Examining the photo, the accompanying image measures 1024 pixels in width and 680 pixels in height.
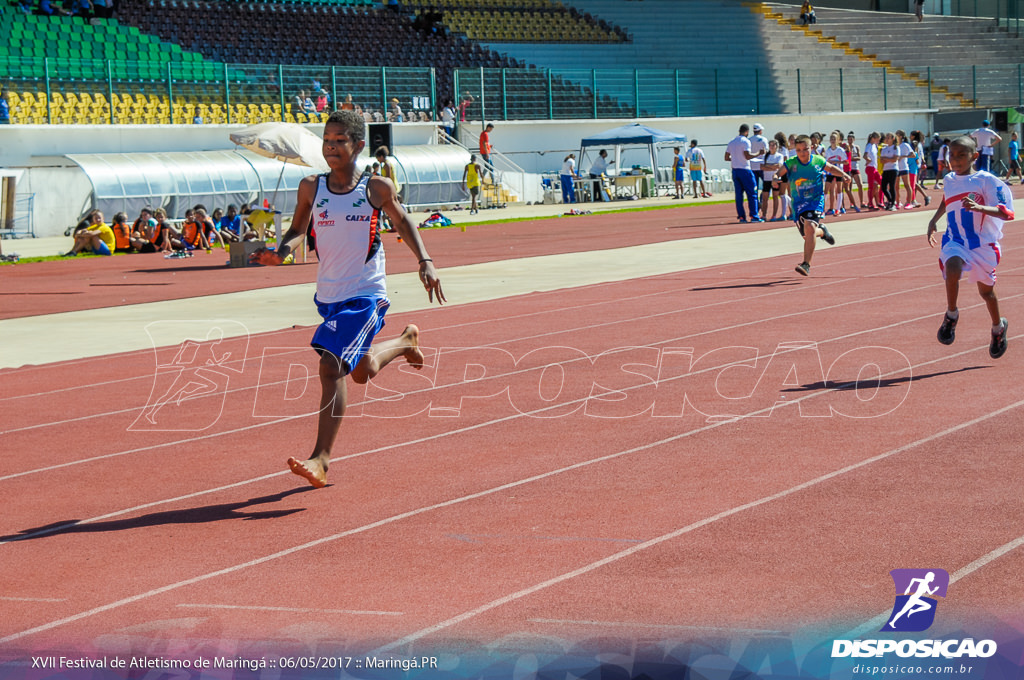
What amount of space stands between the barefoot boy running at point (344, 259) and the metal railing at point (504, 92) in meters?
29.9

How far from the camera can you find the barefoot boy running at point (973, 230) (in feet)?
34.4

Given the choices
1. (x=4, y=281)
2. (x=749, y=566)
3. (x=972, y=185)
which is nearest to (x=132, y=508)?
(x=749, y=566)

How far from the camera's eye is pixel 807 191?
17.7 meters

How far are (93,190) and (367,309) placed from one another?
26491 millimetres

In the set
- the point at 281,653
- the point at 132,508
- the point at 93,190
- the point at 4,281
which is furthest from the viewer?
the point at 93,190

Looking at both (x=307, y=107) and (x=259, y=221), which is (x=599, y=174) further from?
(x=259, y=221)

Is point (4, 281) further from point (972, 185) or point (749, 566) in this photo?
point (749, 566)

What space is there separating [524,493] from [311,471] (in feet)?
3.72

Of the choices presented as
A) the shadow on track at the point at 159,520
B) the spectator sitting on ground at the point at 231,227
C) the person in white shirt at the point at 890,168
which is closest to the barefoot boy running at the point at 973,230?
the shadow on track at the point at 159,520

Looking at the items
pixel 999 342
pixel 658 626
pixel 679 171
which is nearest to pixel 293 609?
pixel 658 626

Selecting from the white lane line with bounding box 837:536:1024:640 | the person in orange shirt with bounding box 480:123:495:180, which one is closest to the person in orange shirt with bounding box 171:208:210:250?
the person in orange shirt with bounding box 480:123:495:180

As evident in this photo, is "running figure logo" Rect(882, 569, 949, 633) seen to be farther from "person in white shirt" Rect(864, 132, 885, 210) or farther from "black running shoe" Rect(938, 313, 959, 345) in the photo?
"person in white shirt" Rect(864, 132, 885, 210)

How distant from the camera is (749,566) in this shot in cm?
557

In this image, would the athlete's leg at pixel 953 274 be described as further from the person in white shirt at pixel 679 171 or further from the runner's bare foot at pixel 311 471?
the person in white shirt at pixel 679 171
